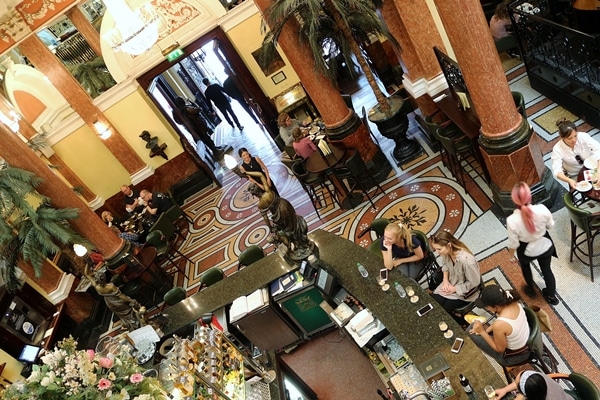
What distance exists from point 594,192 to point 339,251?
2.54 m

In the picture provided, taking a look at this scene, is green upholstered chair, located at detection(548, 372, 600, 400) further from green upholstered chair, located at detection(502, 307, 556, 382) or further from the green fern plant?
the green fern plant

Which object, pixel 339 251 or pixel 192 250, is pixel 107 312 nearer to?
pixel 192 250

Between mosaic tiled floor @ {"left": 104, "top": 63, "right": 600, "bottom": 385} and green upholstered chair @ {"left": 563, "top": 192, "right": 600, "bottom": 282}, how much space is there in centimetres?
14

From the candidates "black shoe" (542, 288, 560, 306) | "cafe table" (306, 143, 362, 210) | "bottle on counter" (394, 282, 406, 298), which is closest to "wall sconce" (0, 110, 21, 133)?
"cafe table" (306, 143, 362, 210)

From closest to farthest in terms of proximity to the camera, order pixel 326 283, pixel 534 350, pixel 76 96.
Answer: pixel 534 350 < pixel 326 283 < pixel 76 96

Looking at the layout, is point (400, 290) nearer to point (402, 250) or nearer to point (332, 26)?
point (402, 250)

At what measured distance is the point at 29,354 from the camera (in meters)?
7.84

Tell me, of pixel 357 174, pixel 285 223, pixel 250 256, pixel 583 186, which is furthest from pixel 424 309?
pixel 357 174

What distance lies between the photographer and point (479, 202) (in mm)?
6801

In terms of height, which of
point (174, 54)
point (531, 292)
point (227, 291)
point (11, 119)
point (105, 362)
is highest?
point (11, 119)

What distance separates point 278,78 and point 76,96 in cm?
428

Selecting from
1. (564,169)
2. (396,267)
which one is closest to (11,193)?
(396,267)

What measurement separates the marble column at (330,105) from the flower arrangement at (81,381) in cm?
498

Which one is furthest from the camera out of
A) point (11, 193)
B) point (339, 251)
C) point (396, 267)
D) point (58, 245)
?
point (58, 245)
